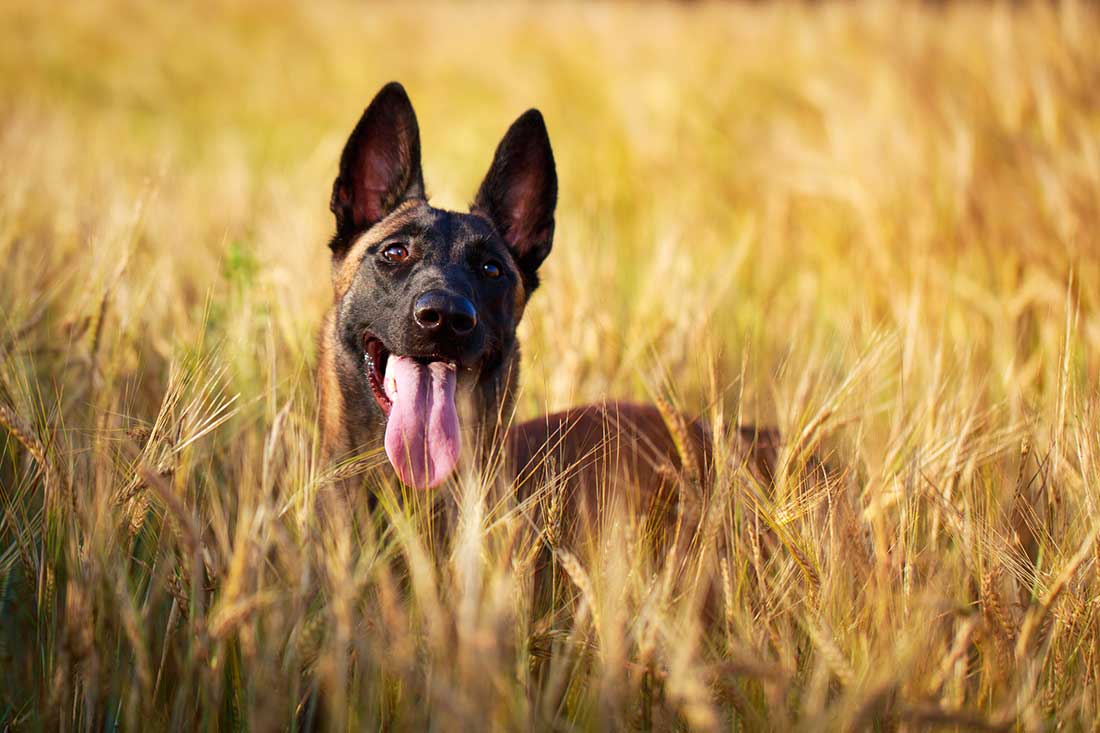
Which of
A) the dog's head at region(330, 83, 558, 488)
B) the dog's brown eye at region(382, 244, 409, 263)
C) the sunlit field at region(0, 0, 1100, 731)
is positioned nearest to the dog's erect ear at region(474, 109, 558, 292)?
the dog's head at region(330, 83, 558, 488)

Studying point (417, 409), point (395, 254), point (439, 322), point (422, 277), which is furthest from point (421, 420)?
point (395, 254)

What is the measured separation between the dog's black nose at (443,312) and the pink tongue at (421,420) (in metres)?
0.16

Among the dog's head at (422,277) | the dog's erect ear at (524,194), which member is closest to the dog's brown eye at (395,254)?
the dog's head at (422,277)

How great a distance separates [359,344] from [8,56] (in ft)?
35.3

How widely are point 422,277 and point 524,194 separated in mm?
816

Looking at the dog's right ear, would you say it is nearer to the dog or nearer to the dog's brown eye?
the dog

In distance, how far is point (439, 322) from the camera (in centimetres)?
278

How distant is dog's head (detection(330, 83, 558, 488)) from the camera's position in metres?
2.78

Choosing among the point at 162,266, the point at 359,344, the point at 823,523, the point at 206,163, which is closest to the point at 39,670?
the point at 359,344

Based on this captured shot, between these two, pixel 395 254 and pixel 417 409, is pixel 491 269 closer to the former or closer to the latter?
pixel 395 254

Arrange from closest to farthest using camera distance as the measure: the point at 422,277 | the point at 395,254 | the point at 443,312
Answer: the point at 443,312 → the point at 422,277 → the point at 395,254

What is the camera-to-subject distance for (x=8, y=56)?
1103 centimetres

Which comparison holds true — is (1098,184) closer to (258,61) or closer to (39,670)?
(39,670)

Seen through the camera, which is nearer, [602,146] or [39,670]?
[39,670]
